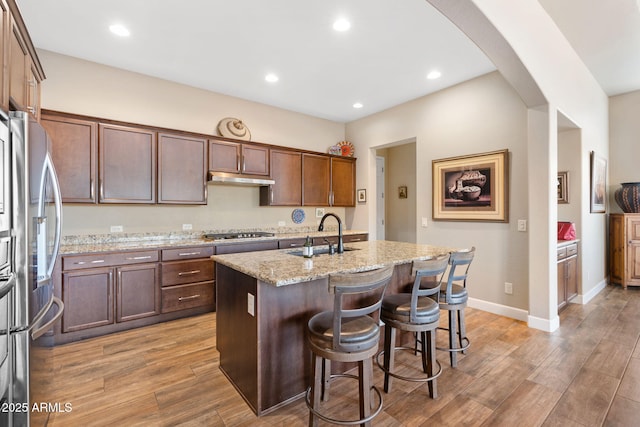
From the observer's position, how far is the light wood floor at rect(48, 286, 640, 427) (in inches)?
70.4

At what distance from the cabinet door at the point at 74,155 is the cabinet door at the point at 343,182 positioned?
342 cm

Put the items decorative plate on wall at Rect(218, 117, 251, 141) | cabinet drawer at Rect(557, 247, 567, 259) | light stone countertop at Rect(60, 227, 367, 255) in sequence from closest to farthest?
light stone countertop at Rect(60, 227, 367, 255)
cabinet drawer at Rect(557, 247, 567, 259)
decorative plate on wall at Rect(218, 117, 251, 141)

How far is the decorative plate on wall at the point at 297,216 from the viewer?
516cm

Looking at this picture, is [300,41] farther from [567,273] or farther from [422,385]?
[567,273]

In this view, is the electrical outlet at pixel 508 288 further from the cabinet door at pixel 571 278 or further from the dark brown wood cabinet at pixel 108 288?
the dark brown wood cabinet at pixel 108 288

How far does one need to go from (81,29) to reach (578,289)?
6.44 m

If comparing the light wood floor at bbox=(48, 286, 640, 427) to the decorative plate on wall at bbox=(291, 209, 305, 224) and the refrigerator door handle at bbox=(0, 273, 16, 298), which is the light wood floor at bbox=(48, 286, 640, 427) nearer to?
the refrigerator door handle at bbox=(0, 273, 16, 298)

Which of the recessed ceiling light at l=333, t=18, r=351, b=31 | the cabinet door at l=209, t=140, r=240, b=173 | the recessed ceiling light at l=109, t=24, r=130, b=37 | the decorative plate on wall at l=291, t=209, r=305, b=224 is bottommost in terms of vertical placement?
the decorative plate on wall at l=291, t=209, r=305, b=224

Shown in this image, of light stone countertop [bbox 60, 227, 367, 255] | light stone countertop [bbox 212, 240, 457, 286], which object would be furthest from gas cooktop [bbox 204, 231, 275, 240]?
light stone countertop [bbox 212, 240, 457, 286]

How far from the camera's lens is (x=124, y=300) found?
3.07 metres

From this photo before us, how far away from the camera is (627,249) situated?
4.52 meters

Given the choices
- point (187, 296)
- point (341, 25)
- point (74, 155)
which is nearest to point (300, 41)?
point (341, 25)

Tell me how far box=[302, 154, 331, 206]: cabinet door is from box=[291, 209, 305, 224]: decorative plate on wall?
31 cm

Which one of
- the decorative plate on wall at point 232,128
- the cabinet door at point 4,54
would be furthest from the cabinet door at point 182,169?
the cabinet door at point 4,54
